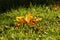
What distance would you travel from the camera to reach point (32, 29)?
3.80m

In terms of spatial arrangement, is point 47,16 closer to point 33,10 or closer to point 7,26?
point 33,10

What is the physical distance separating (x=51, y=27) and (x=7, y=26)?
822 millimetres

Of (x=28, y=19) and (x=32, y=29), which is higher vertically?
(x=28, y=19)

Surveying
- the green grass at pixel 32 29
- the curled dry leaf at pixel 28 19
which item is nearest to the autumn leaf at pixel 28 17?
the curled dry leaf at pixel 28 19

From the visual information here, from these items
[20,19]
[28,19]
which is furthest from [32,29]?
[20,19]

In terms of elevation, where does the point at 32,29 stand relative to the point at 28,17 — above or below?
below

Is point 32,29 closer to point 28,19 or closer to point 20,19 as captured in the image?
point 28,19

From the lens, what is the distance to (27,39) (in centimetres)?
357

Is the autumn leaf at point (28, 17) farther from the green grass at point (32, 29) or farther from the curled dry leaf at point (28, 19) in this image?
the green grass at point (32, 29)

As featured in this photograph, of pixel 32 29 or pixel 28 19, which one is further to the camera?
pixel 28 19

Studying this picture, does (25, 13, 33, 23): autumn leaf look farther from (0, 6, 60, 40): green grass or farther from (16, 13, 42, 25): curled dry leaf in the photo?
(0, 6, 60, 40): green grass

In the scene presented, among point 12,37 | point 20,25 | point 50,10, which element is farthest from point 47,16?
point 12,37

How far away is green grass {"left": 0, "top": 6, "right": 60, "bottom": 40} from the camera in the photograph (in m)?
3.63

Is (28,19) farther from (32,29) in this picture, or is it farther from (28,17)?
(32,29)
